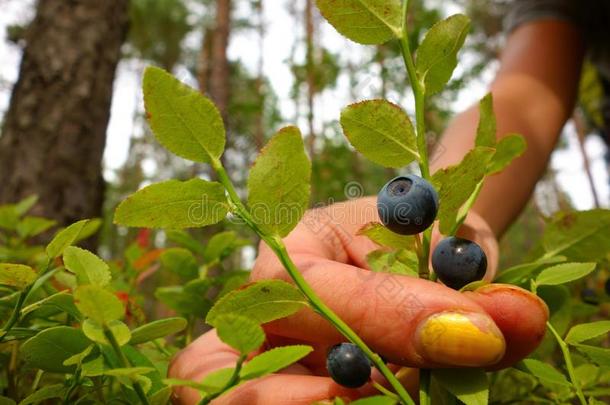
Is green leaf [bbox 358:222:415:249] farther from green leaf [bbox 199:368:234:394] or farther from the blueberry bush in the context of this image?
green leaf [bbox 199:368:234:394]

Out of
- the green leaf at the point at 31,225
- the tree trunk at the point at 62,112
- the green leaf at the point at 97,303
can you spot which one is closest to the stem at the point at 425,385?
the green leaf at the point at 97,303

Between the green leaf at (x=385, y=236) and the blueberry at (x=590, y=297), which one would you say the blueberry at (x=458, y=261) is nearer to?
the green leaf at (x=385, y=236)

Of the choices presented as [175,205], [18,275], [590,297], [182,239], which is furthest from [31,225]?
[590,297]

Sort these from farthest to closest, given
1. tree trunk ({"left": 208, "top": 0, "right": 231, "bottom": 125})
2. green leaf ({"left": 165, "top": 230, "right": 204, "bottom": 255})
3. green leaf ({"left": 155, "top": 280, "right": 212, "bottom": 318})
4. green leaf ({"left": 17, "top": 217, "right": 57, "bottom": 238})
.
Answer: tree trunk ({"left": 208, "top": 0, "right": 231, "bottom": 125}) → green leaf ({"left": 17, "top": 217, "right": 57, "bottom": 238}) → green leaf ({"left": 165, "top": 230, "right": 204, "bottom": 255}) → green leaf ({"left": 155, "top": 280, "right": 212, "bottom": 318})

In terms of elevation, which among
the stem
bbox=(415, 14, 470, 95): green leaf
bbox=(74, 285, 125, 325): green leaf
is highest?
bbox=(415, 14, 470, 95): green leaf

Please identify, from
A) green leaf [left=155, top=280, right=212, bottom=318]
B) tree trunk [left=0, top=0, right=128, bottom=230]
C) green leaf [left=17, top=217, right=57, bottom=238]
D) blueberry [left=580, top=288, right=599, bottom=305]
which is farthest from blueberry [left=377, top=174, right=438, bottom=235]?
tree trunk [left=0, top=0, right=128, bottom=230]

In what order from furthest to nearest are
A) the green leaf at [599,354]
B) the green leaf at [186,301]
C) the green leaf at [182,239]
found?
the green leaf at [182,239], the green leaf at [186,301], the green leaf at [599,354]
